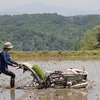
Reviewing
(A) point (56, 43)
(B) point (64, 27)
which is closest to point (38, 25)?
(B) point (64, 27)

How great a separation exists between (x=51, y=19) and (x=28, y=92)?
182 m

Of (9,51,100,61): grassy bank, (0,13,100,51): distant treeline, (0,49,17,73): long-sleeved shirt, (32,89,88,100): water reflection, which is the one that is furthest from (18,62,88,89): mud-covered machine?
(0,13,100,51): distant treeline

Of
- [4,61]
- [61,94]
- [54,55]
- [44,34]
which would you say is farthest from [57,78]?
[44,34]

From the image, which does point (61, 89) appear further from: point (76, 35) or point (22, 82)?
point (76, 35)

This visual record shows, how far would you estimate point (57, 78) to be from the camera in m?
13.2

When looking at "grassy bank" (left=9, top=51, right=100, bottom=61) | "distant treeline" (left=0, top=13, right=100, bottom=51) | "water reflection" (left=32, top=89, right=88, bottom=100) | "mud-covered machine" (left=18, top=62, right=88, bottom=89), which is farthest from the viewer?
"distant treeline" (left=0, top=13, right=100, bottom=51)

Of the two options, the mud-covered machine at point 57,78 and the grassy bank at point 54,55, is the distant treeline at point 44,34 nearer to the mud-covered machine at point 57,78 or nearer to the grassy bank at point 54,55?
the grassy bank at point 54,55

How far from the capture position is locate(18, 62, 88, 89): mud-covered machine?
43.1ft

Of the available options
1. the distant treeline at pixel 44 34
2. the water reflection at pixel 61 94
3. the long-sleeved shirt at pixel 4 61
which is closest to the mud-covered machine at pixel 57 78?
the water reflection at pixel 61 94

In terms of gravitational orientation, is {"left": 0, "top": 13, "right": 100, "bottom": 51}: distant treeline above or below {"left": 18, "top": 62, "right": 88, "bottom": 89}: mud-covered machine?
below

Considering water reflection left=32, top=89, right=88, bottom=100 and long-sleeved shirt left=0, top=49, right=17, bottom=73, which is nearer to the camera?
water reflection left=32, top=89, right=88, bottom=100

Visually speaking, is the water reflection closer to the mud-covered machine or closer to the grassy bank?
the mud-covered machine

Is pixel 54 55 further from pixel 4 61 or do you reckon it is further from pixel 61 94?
pixel 61 94

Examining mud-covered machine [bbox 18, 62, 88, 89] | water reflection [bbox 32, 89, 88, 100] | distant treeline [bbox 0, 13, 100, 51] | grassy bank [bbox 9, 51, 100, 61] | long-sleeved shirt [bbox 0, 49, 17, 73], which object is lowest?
distant treeline [bbox 0, 13, 100, 51]
